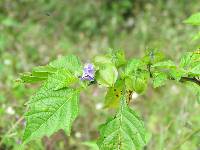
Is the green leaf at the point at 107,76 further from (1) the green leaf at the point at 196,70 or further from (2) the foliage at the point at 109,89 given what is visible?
(1) the green leaf at the point at 196,70

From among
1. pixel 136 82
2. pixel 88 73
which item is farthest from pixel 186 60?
pixel 88 73

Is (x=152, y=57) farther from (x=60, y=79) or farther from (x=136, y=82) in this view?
(x=60, y=79)

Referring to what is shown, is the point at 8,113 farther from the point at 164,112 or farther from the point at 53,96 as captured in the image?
the point at 53,96

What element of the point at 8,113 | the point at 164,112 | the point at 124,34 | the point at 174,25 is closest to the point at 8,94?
the point at 8,113

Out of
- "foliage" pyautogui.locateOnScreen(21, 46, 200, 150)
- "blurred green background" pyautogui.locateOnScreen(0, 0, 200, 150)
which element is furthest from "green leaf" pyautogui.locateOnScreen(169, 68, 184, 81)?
"blurred green background" pyautogui.locateOnScreen(0, 0, 200, 150)

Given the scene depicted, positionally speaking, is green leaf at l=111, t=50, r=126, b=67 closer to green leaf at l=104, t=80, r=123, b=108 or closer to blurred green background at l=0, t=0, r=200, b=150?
green leaf at l=104, t=80, r=123, b=108

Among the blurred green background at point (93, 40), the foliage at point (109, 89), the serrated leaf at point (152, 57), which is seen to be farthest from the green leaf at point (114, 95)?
the blurred green background at point (93, 40)
